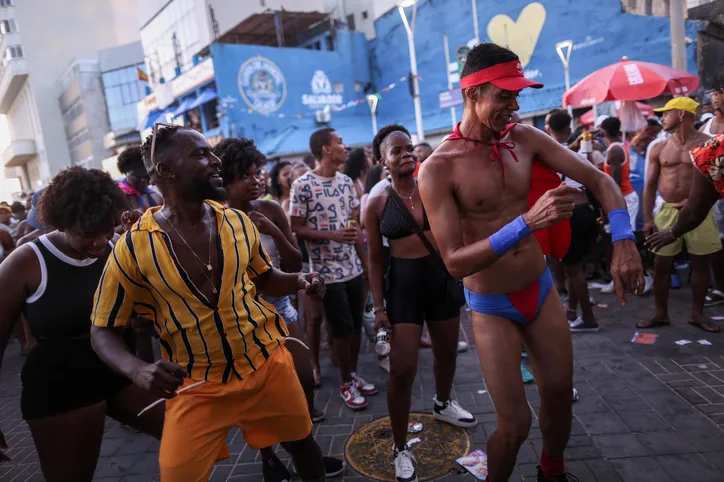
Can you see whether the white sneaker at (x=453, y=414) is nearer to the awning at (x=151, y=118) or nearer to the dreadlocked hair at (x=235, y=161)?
the dreadlocked hair at (x=235, y=161)

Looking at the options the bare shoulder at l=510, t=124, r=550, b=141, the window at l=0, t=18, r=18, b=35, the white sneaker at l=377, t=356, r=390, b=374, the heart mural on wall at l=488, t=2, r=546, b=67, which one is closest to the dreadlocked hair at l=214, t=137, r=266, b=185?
the bare shoulder at l=510, t=124, r=550, b=141

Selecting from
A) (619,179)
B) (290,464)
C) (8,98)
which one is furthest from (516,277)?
(8,98)

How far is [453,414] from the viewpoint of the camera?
12.3 ft

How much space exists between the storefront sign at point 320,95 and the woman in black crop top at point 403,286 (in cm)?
2419

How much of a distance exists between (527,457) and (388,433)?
3.49 ft

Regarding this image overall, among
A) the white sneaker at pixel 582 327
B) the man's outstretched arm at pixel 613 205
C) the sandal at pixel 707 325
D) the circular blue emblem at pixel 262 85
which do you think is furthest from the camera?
the circular blue emblem at pixel 262 85

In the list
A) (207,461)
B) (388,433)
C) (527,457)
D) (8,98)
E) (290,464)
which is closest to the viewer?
(207,461)

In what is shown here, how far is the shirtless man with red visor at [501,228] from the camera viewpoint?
2320 mm

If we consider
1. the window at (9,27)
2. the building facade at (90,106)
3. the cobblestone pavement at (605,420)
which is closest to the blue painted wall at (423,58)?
the cobblestone pavement at (605,420)

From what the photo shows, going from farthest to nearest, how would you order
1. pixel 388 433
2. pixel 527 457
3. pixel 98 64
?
pixel 98 64, pixel 388 433, pixel 527 457

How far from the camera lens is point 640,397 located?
390 centimetres

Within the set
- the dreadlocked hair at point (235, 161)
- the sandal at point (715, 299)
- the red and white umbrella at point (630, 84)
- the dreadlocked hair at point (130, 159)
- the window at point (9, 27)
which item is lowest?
the sandal at point (715, 299)

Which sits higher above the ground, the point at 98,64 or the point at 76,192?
the point at 98,64

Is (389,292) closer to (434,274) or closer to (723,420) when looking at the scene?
(434,274)
